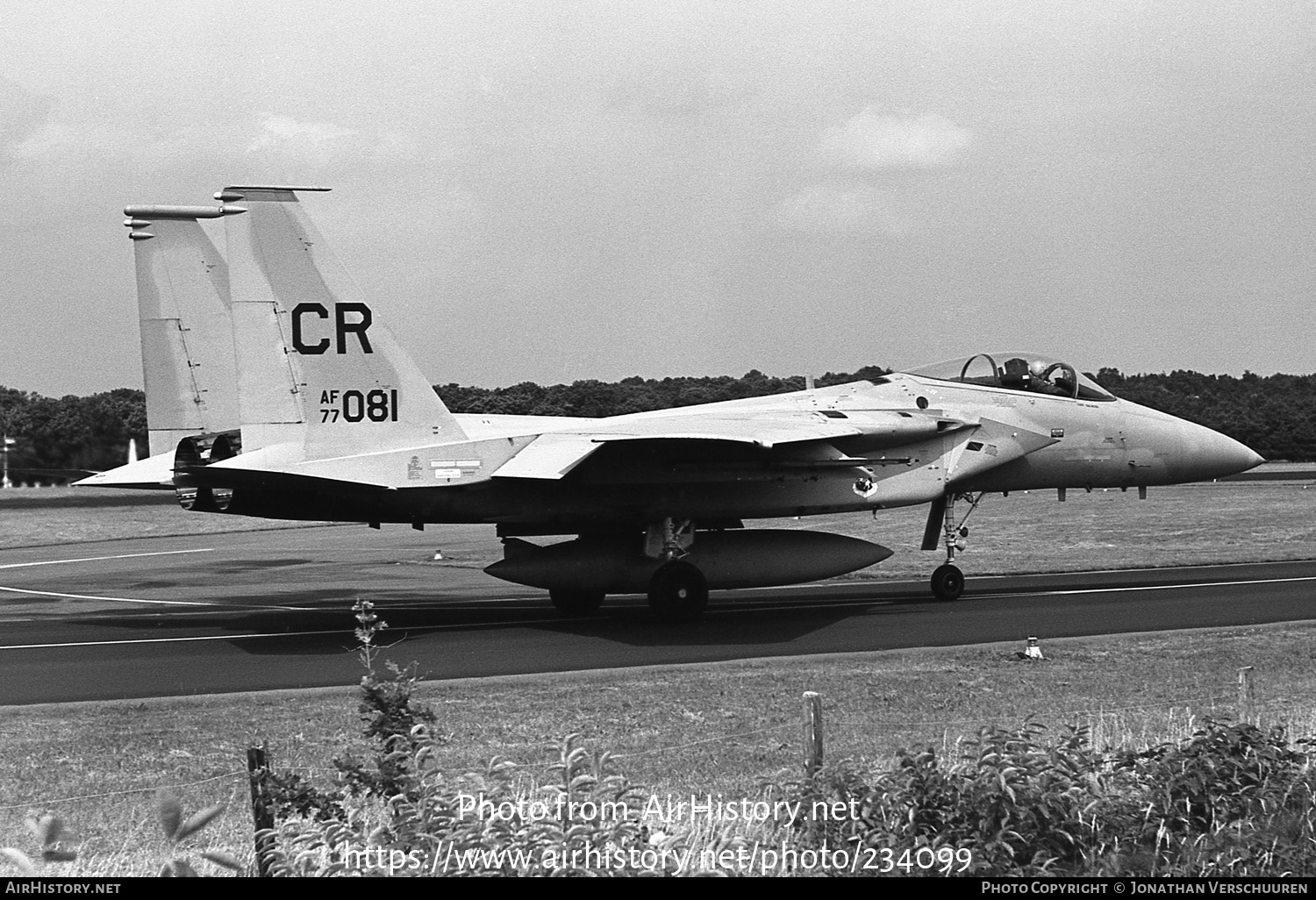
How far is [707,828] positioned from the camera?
6.41m

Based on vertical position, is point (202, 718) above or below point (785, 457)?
below

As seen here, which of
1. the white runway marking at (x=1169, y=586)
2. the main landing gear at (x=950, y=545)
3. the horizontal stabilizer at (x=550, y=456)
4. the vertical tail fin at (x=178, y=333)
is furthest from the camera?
the white runway marking at (x=1169, y=586)

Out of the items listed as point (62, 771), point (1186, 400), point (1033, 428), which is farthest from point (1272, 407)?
point (62, 771)

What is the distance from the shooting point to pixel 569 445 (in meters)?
16.4

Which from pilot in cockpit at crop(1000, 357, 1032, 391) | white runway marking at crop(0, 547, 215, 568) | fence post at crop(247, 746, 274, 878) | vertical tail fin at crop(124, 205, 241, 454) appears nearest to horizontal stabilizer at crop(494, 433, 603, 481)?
vertical tail fin at crop(124, 205, 241, 454)

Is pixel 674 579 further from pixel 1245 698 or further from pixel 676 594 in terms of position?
pixel 1245 698

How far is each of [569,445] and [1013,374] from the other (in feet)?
23.7

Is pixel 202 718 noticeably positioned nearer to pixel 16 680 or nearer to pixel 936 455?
pixel 16 680

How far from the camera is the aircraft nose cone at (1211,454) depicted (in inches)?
802

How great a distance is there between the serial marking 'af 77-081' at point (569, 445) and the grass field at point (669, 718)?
3.58 meters

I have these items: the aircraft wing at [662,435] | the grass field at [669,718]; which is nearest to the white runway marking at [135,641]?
the aircraft wing at [662,435]

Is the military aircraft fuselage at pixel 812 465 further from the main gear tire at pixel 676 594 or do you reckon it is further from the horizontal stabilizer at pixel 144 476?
the horizontal stabilizer at pixel 144 476

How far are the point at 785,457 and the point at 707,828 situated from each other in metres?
11.2

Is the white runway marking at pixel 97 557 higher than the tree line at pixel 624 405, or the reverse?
the tree line at pixel 624 405
